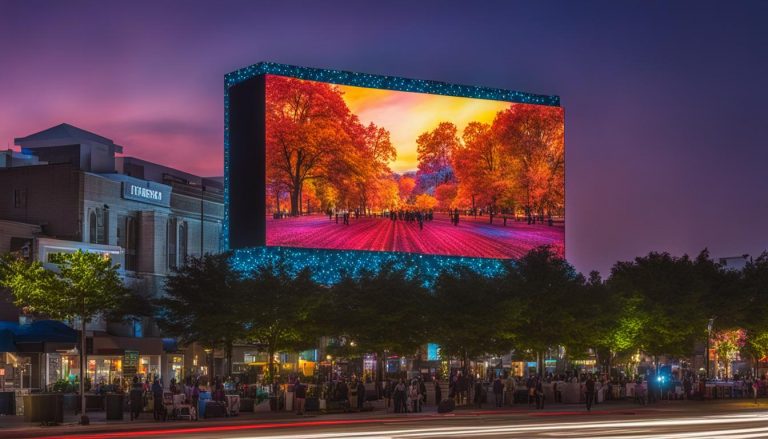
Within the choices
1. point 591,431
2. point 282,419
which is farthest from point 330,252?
point 591,431

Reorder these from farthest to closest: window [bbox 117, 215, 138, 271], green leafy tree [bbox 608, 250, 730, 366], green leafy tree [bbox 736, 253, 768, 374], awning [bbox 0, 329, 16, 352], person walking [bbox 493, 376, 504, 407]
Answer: window [bbox 117, 215, 138, 271] < green leafy tree [bbox 736, 253, 768, 374] < green leafy tree [bbox 608, 250, 730, 366] < person walking [bbox 493, 376, 504, 407] < awning [bbox 0, 329, 16, 352]

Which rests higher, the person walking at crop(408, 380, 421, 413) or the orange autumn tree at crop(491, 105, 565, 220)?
the orange autumn tree at crop(491, 105, 565, 220)

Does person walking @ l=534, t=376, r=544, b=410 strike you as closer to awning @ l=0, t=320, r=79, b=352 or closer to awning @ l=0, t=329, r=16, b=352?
awning @ l=0, t=320, r=79, b=352

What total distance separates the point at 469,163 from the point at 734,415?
5230 centimetres

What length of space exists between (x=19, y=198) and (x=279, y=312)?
31.2 metres

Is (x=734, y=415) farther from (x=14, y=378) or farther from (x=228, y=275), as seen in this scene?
(x=14, y=378)

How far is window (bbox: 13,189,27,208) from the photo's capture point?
85375mm

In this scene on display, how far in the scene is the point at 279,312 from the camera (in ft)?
209

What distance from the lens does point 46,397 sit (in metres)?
45.6

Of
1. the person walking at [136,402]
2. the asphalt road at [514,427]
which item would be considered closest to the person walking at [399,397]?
Answer: the asphalt road at [514,427]

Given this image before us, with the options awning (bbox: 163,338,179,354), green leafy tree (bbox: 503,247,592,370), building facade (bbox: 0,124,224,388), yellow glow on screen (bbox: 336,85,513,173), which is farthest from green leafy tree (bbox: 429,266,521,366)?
yellow glow on screen (bbox: 336,85,513,173)

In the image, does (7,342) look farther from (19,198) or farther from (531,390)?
(19,198)

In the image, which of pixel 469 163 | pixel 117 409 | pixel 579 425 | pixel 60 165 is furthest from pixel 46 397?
pixel 469 163

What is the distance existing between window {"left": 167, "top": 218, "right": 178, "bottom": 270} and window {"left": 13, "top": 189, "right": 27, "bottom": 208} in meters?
14.1
